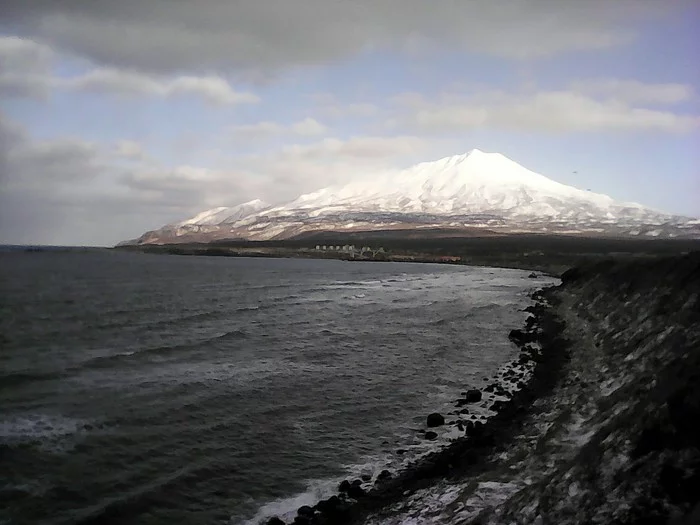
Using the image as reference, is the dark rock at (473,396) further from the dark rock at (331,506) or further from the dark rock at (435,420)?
the dark rock at (331,506)

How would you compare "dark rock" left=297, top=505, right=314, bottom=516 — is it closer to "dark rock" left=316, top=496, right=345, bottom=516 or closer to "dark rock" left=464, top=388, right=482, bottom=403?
"dark rock" left=316, top=496, right=345, bottom=516

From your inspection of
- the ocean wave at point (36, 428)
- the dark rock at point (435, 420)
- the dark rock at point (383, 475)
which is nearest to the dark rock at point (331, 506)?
the dark rock at point (383, 475)

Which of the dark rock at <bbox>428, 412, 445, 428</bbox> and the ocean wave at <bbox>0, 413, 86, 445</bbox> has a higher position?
the ocean wave at <bbox>0, 413, 86, 445</bbox>

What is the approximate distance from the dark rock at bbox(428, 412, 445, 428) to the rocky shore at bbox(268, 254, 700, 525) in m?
0.04

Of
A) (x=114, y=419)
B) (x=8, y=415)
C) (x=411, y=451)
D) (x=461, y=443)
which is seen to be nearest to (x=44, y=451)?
(x=114, y=419)

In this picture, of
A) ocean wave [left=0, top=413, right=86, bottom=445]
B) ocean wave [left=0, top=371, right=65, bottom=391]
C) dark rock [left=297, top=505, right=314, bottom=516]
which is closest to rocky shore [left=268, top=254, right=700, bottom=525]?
dark rock [left=297, top=505, right=314, bottom=516]

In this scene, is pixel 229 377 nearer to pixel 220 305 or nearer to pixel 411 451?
pixel 411 451

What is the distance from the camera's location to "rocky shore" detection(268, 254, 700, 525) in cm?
894

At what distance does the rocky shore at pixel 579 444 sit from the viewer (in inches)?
352

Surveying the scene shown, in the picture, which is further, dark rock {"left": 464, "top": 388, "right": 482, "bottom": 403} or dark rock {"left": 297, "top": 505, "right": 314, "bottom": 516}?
dark rock {"left": 464, "top": 388, "right": 482, "bottom": 403}

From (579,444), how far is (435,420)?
24.7 ft

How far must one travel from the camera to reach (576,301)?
49344 millimetres

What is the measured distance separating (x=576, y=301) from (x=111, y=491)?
4463 cm

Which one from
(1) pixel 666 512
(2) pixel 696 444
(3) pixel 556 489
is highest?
(2) pixel 696 444
